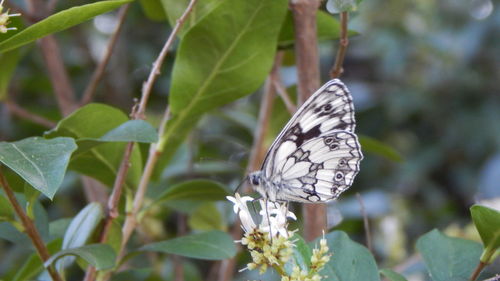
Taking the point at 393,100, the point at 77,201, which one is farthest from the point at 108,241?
the point at 393,100

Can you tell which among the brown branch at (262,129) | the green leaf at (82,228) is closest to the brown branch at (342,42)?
the brown branch at (262,129)

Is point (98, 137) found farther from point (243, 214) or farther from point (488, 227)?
point (488, 227)

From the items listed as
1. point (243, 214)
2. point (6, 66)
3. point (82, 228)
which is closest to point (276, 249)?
point (243, 214)

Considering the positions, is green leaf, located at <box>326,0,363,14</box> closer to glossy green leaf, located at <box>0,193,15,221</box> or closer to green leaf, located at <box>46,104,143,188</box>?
Result: green leaf, located at <box>46,104,143,188</box>

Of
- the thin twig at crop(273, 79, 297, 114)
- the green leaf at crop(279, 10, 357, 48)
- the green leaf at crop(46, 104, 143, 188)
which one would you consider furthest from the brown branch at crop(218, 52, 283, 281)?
the green leaf at crop(46, 104, 143, 188)

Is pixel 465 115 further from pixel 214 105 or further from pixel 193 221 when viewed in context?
pixel 214 105

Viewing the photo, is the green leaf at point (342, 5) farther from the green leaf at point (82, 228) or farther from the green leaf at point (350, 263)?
the green leaf at point (82, 228)
